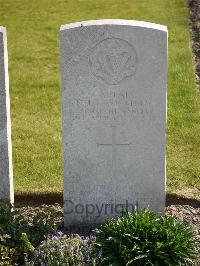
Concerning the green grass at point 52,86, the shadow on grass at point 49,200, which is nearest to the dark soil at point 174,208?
the shadow on grass at point 49,200

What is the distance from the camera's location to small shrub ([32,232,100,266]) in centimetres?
540

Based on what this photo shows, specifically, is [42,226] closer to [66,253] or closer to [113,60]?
[66,253]

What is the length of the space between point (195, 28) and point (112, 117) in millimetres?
8540

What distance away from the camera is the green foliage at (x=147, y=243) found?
A: 5430 millimetres

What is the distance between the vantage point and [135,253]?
5473 mm

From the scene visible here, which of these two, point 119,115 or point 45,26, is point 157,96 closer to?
point 119,115

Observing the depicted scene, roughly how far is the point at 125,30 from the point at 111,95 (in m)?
0.68

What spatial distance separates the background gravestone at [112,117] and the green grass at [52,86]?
108 centimetres

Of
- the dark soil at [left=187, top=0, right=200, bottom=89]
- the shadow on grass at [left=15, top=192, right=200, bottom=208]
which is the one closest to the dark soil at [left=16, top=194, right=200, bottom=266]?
the shadow on grass at [left=15, top=192, right=200, bottom=208]

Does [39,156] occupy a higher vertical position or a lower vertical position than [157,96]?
lower

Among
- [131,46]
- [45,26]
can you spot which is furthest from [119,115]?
[45,26]

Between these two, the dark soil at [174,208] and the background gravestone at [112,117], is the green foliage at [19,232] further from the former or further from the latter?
the background gravestone at [112,117]

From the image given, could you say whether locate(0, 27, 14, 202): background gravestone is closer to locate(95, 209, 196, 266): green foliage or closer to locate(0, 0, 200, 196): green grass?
locate(0, 0, 200, 196): green grass

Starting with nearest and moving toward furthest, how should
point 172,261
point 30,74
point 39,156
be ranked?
1. point 172,261
2. point 39,156
3. point 30,74
